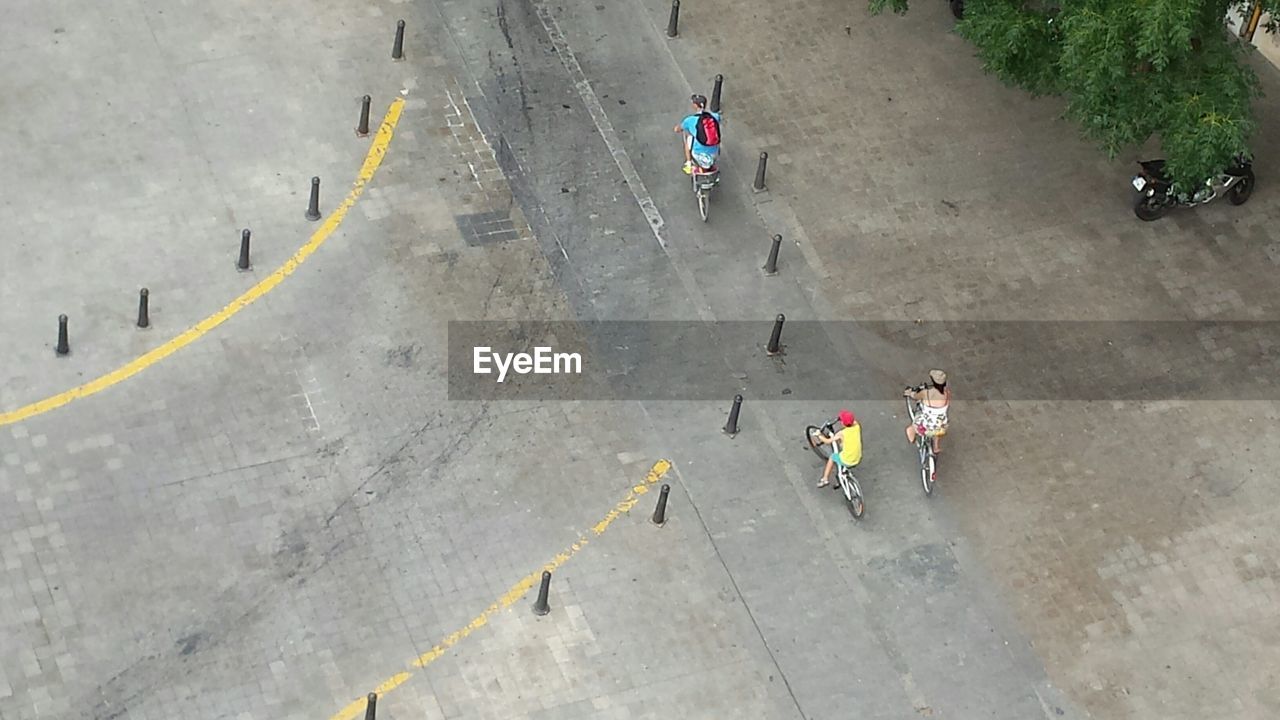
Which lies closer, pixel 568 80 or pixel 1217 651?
pixel 1217 651

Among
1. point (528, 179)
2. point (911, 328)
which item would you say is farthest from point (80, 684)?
point (911, 328)

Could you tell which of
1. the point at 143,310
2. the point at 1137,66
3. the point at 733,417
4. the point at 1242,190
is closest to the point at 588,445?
the point at 733,417

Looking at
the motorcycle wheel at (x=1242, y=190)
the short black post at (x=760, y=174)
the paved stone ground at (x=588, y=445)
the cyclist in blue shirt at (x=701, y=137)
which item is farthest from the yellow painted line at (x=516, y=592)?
the motorcycle wheel at (x=1242, y=190)

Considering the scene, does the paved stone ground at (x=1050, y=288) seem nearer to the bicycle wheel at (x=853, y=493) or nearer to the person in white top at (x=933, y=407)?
the person in white top at (x=933, y=407)

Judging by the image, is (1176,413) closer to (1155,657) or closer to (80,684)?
(1155,657)

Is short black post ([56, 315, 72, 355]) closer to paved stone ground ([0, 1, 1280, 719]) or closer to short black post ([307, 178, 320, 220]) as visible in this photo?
paved stone ground ([0, 1, 1280, 719])

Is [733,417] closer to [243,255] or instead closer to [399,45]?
[243,255]
